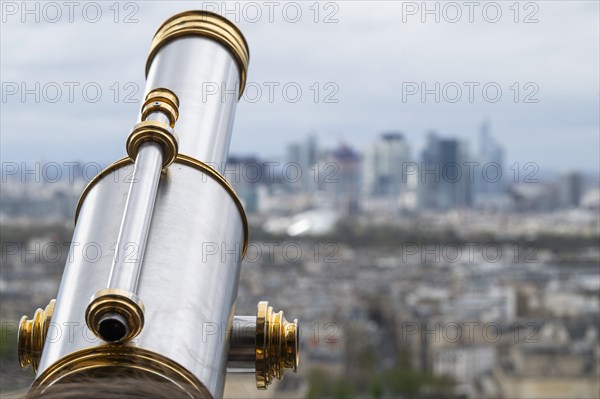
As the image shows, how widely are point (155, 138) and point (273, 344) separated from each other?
0.24 m

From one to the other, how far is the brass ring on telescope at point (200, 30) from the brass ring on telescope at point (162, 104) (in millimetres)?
172

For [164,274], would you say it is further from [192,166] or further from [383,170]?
[383,170]

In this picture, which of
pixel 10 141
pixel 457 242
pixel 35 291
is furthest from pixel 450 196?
pixel 10 141

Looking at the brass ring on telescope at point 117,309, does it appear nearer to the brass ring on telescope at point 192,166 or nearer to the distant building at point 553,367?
the brass ring on telescope at point 192,166

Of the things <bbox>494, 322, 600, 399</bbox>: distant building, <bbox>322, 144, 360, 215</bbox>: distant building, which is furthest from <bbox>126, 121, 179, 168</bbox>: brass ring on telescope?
<bbox>322, 144, 360, 215</bbox>: distant building

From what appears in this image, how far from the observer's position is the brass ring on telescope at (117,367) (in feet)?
2.39

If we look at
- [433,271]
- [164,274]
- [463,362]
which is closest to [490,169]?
[433,271]

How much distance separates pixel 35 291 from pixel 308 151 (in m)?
20.0

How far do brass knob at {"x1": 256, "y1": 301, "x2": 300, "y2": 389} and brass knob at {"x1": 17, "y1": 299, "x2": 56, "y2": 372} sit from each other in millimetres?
204

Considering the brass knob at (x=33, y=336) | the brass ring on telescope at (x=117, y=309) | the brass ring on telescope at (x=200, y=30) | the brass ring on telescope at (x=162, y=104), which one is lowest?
the brass ring on telescope at (x=117, y=309)

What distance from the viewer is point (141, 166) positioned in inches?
34.9

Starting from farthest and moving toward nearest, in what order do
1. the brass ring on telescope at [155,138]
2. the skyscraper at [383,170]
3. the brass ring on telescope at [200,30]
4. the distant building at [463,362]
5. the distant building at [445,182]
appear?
the skyscraper at [383,170]
the distant building at [445,182]
the distant building at [463,362]
the brass ring on telescope at [200,30]
the brass ring on telescope at [155,138]

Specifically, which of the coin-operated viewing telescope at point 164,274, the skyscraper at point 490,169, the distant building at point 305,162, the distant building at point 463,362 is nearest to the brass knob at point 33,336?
the coin-operated viewing telescope at point 164,274

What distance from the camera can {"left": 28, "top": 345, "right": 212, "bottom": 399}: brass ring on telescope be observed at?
0.73 m
